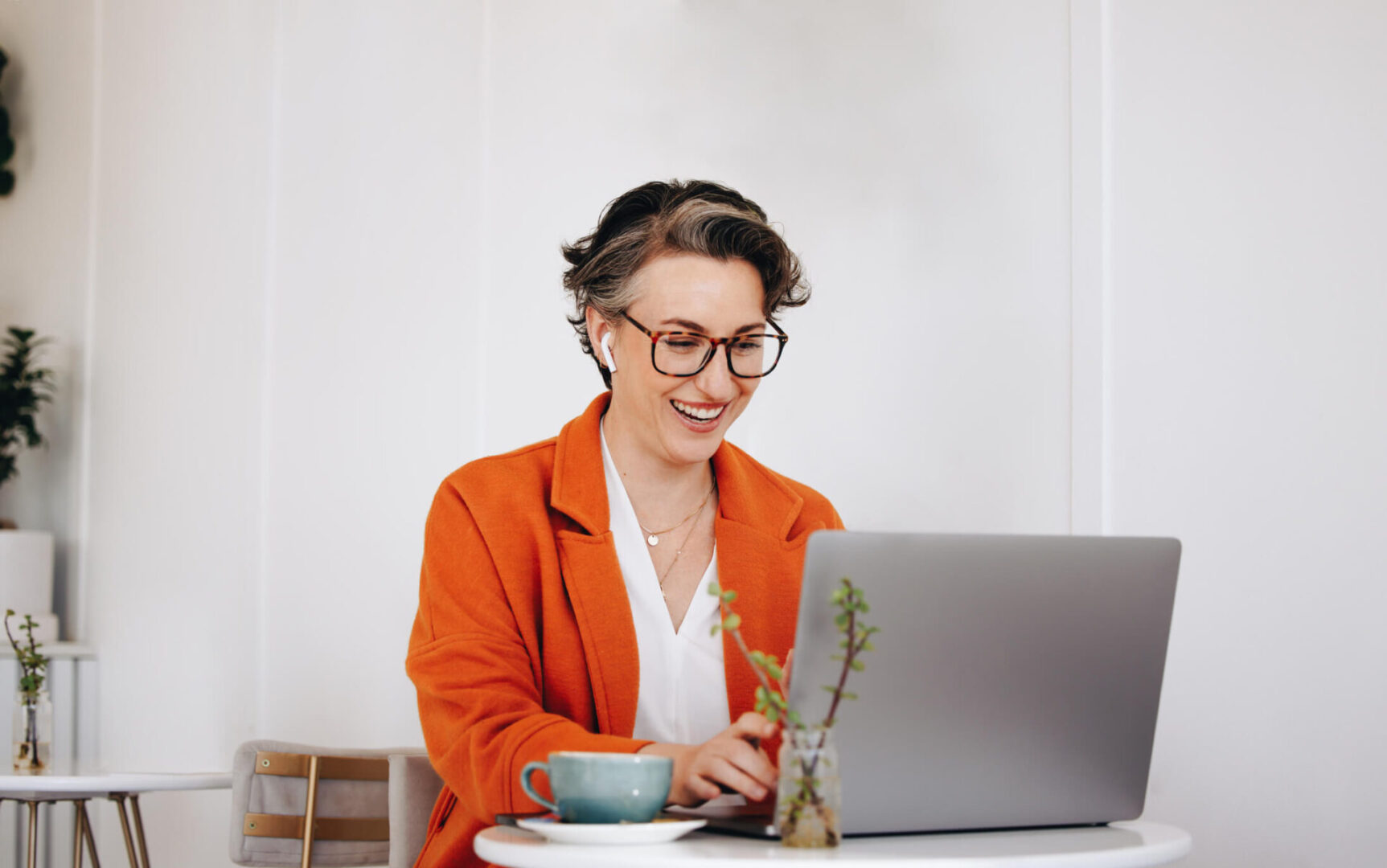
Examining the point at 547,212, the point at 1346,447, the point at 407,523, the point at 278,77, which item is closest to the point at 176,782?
the point at 407,523

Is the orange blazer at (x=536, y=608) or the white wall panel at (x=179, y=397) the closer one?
the orange blazer at (x=536, y=608)

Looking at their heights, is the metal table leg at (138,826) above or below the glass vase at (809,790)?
below

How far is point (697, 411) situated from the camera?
6.01 feet

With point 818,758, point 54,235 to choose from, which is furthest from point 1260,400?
point 54,235

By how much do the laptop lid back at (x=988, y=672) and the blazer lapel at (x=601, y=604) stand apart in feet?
1.91

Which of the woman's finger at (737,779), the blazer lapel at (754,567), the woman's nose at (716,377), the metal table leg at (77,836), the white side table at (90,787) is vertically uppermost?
the woman's nose at (716,377)

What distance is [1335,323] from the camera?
2.07 meters

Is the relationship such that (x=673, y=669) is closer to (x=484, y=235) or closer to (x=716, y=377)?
(x=716, y=377)

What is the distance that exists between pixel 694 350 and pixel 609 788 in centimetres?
79

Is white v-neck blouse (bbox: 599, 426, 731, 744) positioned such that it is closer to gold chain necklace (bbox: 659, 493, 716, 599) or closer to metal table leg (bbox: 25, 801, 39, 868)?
gold chain necklace (bbox: 659, 493, 716, 599)

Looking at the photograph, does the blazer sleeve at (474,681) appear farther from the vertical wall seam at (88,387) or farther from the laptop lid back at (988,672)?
the vertical wall seam at (88,387)

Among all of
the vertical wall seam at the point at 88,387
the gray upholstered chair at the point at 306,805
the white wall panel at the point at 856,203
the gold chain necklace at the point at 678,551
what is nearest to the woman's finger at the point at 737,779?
the gold chain necklace at the point at 678,551

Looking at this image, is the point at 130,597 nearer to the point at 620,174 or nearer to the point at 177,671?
the point at 177,671

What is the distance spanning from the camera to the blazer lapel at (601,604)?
1.71m
